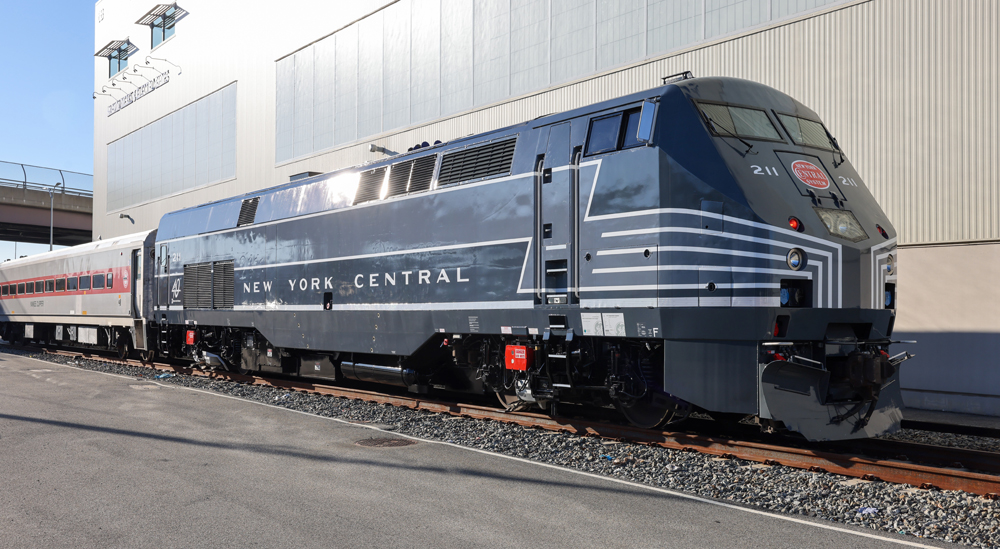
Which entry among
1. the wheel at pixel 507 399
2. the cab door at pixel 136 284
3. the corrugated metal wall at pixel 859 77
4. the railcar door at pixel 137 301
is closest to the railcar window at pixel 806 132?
the wheel at pixel 507 399

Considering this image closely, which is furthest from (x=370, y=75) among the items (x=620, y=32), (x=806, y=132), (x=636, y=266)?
(x=636, y=266)

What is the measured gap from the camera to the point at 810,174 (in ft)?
26.7

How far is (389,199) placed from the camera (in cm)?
1147

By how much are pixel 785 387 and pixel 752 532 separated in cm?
205

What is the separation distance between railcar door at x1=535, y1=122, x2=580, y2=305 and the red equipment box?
2.19 ft

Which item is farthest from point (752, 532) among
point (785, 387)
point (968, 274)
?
point (968, 274)

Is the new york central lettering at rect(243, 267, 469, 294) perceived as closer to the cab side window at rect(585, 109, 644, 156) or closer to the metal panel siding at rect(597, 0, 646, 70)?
the cab side window at rect(585, 109, 644, 156)

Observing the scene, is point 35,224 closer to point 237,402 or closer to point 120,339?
point 120,339

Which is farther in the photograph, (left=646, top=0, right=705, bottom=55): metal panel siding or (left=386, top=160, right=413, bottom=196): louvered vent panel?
(left=646, top=0, right=705, bottom=55): metal panel siding

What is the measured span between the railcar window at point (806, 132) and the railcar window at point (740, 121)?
0.89ft

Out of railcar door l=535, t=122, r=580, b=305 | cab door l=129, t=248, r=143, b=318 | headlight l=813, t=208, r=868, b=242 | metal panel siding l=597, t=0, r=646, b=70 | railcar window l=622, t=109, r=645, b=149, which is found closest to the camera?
headlight l=813, t=208, r=868, b=242

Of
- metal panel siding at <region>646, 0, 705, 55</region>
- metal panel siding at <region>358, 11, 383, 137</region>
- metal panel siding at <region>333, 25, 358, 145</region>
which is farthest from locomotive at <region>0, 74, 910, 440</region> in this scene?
metal panel siding at <region>333, 25, 358, 145</region>

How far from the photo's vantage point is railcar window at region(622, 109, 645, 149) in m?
8.19

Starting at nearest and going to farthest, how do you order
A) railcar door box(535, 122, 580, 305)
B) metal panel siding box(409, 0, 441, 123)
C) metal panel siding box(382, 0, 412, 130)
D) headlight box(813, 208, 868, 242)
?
headlight box(813, 208, 868, 242) < railcar door box(535, 122, 580, 305) < metal panel siding box(409, 0, 441, 123) < metal panel siding box(382, 0, 412, 130)
